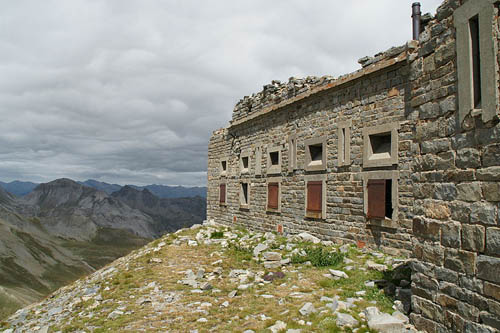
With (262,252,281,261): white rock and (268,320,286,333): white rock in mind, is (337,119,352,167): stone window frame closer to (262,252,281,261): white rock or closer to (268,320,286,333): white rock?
(262,252,281,261): white rock

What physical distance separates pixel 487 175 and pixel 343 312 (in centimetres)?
306

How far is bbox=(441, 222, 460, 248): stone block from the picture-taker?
4355 millimetres

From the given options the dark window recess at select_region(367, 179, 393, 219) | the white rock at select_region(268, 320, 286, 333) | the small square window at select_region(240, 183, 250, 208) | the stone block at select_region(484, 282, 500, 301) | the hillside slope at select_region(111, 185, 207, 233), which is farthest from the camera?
the hillside slope at select_region(111, 185, 207, 233)

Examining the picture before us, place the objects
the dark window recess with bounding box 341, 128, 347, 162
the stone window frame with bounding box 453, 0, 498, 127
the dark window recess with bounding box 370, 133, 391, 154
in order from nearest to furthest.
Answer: the stone window frame with bounding box 453, 0, 498, 127
the dark window recess with bounding box 370, 133, 391, 154
the dark window recess with bounding box 341, 128, 347, 162

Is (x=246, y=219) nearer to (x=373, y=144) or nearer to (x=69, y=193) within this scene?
(x=373, y=144)

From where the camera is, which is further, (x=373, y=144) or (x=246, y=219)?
(x=246, y=219)

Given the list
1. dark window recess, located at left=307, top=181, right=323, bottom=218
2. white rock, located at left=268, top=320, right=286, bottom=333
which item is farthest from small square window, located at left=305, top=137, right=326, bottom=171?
white rock, located at left=268, top=320, right=286, bottom=333

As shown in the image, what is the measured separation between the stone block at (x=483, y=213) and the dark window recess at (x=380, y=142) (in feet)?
18.7

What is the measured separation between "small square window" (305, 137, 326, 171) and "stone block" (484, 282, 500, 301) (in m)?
7.70

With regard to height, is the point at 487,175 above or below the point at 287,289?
above

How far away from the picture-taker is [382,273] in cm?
752

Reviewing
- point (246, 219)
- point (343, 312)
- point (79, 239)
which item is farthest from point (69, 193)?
point (343, 312)

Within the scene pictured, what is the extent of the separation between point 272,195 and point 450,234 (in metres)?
10.2

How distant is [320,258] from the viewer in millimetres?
9094
